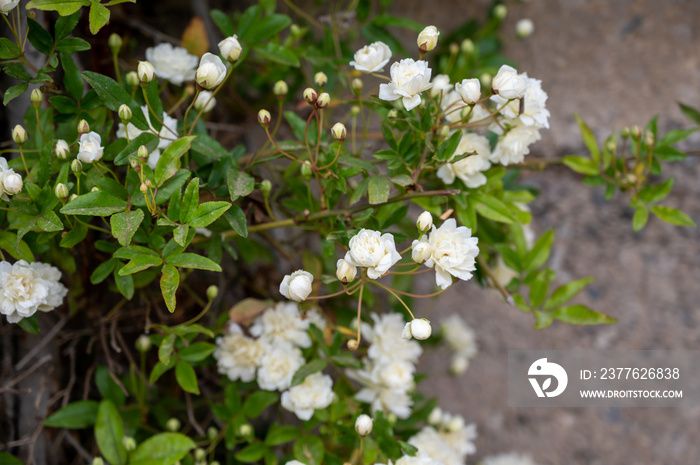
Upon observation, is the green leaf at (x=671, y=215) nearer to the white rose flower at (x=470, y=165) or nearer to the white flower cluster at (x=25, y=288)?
the white rose flower at (x=470, y=165)

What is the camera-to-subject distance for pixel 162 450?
0.80 metres

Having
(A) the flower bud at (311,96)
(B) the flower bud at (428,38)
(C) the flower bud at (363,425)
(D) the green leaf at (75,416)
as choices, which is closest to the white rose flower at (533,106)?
(B) the flower bud at (428,38)

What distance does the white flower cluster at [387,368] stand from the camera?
35.7 inches

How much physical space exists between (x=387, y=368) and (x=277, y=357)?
0.62ft

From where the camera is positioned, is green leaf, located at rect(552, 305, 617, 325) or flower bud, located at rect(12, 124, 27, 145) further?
green leaf, located at rect(552, 305, 617, 325)

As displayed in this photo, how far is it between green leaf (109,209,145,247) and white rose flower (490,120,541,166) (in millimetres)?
508

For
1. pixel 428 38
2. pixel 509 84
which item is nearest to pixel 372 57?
pixel 428 38

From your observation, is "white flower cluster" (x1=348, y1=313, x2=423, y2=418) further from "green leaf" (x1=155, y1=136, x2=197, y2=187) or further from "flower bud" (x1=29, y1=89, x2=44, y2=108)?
"flower bud" (x1=29, y1=89, x2=44, y2=108)

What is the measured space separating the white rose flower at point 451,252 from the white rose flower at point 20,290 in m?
0.50

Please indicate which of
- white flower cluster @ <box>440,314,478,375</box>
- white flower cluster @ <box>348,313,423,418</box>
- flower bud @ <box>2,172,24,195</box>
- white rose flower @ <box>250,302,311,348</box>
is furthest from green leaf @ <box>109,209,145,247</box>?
white flower cluster @ <box>440,314,478,375</box>

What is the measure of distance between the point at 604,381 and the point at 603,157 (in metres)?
0.61

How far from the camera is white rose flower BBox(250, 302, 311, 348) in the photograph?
890 millimetres

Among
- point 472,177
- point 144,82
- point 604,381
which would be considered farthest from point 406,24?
point 604,381

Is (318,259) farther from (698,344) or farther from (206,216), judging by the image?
(698,344)
